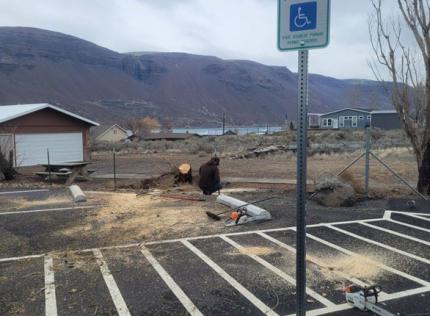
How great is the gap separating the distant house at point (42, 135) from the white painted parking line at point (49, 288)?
72.0ft

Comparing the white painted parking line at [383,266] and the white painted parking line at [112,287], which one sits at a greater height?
the white painted parking line at [383,266]

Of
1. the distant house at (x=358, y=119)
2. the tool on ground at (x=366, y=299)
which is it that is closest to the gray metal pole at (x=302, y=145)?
the tool on ground at (x=366, y=299)

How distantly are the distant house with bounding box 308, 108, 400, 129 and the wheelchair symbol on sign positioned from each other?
62805 mm

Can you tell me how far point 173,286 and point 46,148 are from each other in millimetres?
26899

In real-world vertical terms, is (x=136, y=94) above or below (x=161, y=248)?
above

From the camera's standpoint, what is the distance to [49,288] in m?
4.96

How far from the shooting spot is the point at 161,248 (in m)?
6.51

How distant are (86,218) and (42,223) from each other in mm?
815

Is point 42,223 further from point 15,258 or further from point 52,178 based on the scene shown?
point 52,178

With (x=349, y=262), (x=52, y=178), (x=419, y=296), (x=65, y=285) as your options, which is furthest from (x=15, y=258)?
(x=52, y=178)

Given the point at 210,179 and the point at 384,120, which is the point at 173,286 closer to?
the point at 210,179

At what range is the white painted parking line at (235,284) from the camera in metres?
4.38

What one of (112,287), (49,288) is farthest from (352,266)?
(49,288)

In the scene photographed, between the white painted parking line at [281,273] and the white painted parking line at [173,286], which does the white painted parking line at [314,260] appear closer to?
the white painted parking line at [281,273]
